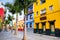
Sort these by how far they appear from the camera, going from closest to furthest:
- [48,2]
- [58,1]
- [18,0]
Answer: [18,0] < [58,1] < [48,2]

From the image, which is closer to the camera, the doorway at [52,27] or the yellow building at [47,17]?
the yellow building at [47,17]

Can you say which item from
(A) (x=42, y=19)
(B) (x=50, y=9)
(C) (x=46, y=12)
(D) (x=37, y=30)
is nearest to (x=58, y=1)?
(B) (x=50, y=9)

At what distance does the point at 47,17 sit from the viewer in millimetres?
37219

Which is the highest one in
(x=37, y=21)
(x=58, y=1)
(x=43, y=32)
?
(x=58, y=1)

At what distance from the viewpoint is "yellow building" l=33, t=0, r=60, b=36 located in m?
32.3

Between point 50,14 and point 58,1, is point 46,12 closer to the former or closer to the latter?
point 50,14

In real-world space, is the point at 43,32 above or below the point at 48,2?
below

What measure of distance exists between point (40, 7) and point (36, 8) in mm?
3840

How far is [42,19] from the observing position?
1590 inches

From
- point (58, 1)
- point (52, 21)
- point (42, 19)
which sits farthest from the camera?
point (42, 19)

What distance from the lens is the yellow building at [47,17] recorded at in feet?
106

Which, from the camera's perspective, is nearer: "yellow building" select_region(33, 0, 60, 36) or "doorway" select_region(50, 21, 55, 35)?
"yellow building" select_region(33, 0, 60, 36)

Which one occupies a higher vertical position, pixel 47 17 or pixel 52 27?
pixel 47 17

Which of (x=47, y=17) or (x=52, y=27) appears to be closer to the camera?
(x=52, y=27)
